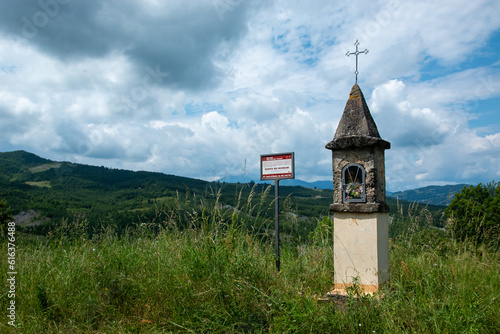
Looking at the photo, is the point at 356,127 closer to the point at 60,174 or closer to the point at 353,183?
the point at 353,183

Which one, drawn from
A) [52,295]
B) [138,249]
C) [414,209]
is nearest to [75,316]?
[52,295]

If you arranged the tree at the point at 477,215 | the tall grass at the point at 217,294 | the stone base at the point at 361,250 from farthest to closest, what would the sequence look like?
the tree at the point at 477,215
the stone base at the point at 361,250
the tall grass at the point at 217,294

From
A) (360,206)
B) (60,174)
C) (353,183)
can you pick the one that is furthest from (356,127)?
(60,174)

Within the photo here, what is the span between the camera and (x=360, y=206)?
4.14 meters

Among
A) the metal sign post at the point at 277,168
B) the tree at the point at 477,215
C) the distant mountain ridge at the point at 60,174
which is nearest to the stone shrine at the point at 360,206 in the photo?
the metal sign post at the point at 277,168

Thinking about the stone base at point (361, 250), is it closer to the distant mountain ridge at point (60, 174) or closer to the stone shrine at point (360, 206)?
the stone shrine at point (360, 206)

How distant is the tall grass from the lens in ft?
9.69

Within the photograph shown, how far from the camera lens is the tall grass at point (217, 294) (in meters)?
2.95

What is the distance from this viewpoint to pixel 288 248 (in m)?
5.40

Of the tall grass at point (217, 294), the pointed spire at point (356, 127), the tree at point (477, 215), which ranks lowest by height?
the tall grass at point (217, 294)

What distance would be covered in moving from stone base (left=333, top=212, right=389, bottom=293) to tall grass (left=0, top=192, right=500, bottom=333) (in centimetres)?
40

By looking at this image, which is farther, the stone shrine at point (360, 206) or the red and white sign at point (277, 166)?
the red and white sign at point (277, 166)

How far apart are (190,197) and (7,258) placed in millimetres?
2977

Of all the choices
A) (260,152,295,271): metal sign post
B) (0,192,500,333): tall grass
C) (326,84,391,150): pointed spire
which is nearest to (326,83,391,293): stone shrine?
(326,84,391,150): pointed spire
